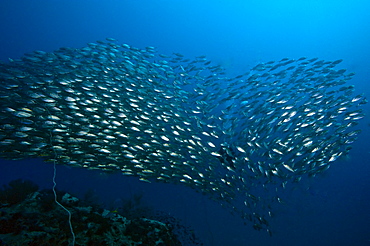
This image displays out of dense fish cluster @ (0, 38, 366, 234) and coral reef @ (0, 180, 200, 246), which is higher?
dense fish cluster @ (0, 38, 366, 234)

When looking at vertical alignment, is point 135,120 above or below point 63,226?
above

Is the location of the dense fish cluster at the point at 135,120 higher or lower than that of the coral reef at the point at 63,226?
higher

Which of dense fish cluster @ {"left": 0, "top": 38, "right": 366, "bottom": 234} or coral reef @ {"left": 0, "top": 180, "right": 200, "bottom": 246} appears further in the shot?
dense fish cluster @ {"left": 0, "top": 38, "right": 366, "bottom": 234}

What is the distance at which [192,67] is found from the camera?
11820mm

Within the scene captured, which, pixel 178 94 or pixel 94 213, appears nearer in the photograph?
pixel 94 213

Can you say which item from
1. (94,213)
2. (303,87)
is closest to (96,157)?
(94,213)

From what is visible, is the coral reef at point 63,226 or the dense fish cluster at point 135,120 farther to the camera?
the dense fish cluster at point 135,120

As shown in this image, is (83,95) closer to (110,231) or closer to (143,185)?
(110,231)

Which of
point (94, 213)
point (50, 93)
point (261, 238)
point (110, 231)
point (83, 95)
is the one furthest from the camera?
point (261, 238)

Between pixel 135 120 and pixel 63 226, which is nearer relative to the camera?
pixel 63 226

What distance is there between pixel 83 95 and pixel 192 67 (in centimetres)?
612

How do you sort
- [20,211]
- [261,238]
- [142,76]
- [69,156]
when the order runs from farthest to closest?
[261,238] < [142,76] < [69,156] < [20,211]

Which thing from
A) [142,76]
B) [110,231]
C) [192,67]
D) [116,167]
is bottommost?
[110,231]

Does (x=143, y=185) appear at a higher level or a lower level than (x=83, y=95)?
lower
